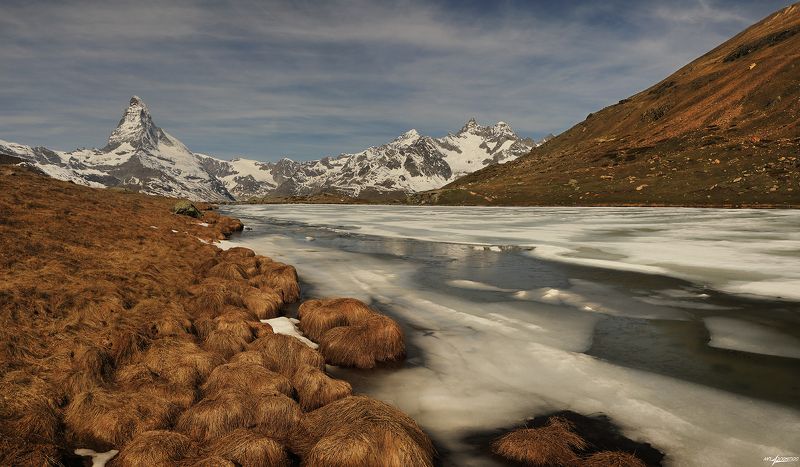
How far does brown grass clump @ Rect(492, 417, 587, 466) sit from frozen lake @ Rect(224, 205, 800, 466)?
535 millimetres

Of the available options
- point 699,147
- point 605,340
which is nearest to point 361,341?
point 605,340

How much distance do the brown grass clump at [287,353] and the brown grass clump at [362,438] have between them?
301 centimetres

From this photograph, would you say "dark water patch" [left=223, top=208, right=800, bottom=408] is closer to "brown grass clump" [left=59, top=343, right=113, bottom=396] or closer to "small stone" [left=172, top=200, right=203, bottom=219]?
"brown grass clump" [left=59, top=343, right=113, bottom=396]

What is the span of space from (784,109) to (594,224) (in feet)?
249

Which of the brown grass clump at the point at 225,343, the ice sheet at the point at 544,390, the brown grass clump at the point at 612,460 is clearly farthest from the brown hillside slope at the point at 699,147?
the brown grass clump at the point at 225,343

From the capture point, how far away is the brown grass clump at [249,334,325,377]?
38.7ft

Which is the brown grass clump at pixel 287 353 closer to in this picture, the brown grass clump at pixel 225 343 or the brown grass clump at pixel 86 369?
the brown grass clump at pixel 225 343

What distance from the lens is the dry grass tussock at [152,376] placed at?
7.61 m

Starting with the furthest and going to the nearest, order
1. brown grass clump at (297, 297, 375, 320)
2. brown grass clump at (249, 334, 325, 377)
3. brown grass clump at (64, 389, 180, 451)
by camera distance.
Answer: brown grass clump at (297, 297, 375, 320) < brown grass clump at (249, 334, 325, 377) < brown grass clump at (64, 389, 180, 451)

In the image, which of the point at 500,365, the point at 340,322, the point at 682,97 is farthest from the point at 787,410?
the point at 682,97

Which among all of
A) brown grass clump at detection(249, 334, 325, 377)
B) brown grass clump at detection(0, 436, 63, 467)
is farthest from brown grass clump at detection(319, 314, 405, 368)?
brown grass clump at detection(0, 436, 63, 467)

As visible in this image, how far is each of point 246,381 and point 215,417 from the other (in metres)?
1.54

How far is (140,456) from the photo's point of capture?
7.29 meters

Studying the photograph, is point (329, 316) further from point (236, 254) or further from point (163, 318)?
point (236, 254)
